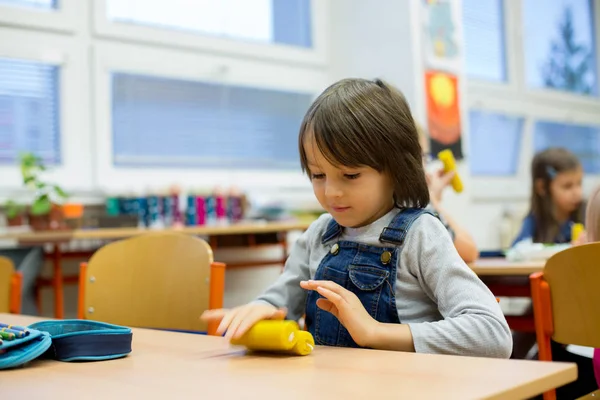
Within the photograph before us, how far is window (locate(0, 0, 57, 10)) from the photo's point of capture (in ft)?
11.0

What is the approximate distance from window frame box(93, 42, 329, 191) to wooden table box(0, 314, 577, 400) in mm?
2858

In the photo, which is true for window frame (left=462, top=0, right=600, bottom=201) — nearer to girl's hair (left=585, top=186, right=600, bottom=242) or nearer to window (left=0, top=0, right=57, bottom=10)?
window (left=0, top=0, right=57, bottom=10)

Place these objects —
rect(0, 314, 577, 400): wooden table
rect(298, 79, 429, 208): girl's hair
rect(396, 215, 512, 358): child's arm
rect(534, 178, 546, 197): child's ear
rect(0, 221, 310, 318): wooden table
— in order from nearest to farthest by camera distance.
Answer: rect(0, 314, 577, 400): wooden table → rect(396, 215, 512, 358): child's arm → rect(298, 79, 429, 208): girl's hair → rect(0, 221, 310, 318): wooden table → rect(534, 178, 546, 197): child's ear

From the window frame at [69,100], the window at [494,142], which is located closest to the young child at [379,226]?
the window frame at [69,100]

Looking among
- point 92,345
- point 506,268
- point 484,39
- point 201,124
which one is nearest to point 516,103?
point 484,39

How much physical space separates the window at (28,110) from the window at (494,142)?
9.44 feet

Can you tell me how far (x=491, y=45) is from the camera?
5.41 meters

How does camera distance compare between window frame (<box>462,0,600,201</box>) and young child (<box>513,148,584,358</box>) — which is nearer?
young child (<box>513,148,584,358</box>)

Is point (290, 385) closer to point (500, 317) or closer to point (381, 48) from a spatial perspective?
point (500, 317)

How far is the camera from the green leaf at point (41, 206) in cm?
300

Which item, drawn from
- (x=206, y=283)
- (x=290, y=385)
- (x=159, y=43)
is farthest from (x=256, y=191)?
(x=290, y=385)

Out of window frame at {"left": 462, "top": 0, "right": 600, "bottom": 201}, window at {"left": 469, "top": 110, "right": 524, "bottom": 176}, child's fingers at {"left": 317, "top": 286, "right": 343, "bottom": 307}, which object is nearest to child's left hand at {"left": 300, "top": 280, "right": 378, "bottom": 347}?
child's fingers at {"left": 317, "top": 286, "right": 343, "bottom": 307}

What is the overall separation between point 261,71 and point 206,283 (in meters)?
3.00

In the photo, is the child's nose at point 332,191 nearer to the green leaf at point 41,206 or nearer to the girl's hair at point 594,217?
the girl's hair at point 594,217
